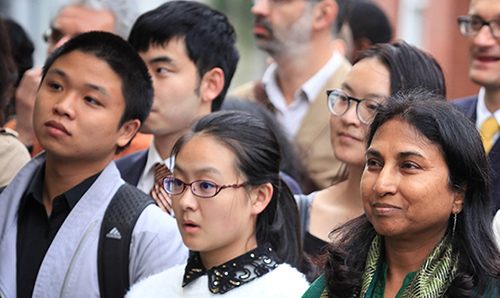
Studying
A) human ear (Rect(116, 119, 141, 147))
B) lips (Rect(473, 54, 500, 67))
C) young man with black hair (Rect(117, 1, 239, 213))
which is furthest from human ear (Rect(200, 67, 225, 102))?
lips (Rect(473, 54, 500, 67))

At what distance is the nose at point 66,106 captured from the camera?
3.69m

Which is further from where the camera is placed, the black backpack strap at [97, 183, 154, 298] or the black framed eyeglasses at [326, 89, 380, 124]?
the black framed eyeglasses at [326, 89, 380, 124]

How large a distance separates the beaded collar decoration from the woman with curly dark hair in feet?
1.39

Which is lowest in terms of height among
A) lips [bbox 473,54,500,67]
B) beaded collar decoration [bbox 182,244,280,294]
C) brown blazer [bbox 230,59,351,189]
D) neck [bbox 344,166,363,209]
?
brown blazer [bbox 230,59,351,189]

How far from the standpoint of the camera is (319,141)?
210 inches

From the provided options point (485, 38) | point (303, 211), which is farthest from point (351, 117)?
point (485, 38)

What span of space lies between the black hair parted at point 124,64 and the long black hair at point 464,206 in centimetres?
139

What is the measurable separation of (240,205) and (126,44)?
44.2 inches

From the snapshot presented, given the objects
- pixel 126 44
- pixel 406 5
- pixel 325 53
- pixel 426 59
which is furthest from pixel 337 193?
pixel 406 5

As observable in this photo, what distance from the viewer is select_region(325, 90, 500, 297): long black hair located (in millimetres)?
2660

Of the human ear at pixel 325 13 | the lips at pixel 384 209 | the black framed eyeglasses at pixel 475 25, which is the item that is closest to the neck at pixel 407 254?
the lips at pixel 384 209

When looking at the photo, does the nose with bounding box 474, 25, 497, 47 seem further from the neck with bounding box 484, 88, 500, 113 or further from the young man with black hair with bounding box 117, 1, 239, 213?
the young man with black hair with bounding box 117, 1, 239, 213

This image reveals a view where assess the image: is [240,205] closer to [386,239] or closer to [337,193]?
[386,239]

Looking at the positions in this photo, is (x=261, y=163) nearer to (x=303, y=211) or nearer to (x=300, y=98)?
(x=303, y=211)
